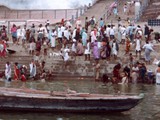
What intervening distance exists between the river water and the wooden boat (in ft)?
0.62

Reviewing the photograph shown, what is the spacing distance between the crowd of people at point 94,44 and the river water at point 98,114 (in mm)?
1087

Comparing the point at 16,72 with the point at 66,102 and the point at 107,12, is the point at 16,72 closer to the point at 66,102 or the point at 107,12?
the point at 66,102

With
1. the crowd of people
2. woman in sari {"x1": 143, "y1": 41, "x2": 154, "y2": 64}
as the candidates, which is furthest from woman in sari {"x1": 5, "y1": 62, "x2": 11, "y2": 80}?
woman in sari {"x1": 143, "y1": 41, "x2": 154, "y2": 64}

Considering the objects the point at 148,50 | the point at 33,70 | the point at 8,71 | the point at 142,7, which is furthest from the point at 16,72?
the point at 142,7

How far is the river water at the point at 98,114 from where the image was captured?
15.4 meters

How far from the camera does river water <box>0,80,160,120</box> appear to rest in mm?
15383

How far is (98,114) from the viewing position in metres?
15.7

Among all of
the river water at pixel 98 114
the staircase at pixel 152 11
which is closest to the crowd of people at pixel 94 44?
the river water at pixel 98 114

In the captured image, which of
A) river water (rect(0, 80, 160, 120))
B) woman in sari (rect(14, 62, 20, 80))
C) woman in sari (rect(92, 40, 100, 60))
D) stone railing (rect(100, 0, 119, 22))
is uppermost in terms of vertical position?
stone railing (rect(100, 0, 119, 22))

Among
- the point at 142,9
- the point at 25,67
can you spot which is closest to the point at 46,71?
the point at 25,67

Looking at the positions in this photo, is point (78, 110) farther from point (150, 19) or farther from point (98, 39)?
point (150, 19)

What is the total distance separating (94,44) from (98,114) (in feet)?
33.5

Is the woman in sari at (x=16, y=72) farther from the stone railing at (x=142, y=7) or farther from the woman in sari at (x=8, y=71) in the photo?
the stone railing at (x=142, y=7)

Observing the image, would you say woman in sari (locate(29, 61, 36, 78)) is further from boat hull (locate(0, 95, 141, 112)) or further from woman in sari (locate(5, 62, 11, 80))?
boat hull (locate(0, 95, 141, 112))
